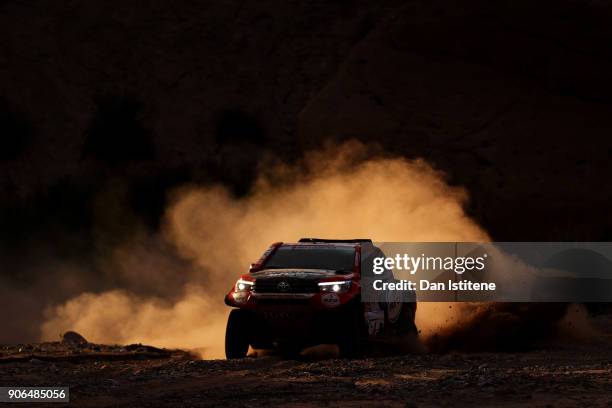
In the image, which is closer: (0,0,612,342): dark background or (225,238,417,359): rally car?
(225,238,417,359): rally car

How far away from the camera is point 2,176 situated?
118ft

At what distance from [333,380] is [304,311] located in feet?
7.74

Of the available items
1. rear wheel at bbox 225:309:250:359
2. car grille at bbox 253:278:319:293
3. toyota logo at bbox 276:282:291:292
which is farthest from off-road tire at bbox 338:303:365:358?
rear wheel at bbox 225:309:250:359

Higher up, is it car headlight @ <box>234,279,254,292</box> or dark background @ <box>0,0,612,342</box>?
dark background @ <box>0,0,612,342</box>

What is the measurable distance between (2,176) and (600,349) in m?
24.1

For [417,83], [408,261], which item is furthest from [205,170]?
[408,261]

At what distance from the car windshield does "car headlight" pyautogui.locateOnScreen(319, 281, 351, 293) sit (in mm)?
594

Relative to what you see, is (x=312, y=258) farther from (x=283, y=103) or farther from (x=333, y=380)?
(x=283, y=103)

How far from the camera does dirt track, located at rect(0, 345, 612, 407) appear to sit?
10.4m

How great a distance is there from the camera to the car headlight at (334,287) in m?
14.2

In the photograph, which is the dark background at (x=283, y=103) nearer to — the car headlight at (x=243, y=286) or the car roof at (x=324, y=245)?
the car roof at (x=324, y=245)

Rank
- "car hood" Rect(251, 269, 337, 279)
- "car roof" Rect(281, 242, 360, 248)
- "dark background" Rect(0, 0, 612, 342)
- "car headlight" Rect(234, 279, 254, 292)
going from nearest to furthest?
"car hood" Rect(251, 269, 337, 279), "car headlight" Rect(234, 279, 254, 292), "car roof" Rect(281, 242, 360, 248), "dark background" Rect(0, 0, 612, 342)

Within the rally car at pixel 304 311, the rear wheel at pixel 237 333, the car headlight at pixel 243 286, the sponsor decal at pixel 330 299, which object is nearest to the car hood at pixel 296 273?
the rally car at pixel 304 311

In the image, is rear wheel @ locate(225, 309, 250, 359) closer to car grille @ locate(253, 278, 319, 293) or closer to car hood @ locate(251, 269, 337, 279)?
car grille @ locate(253, 278, 319, 293)
